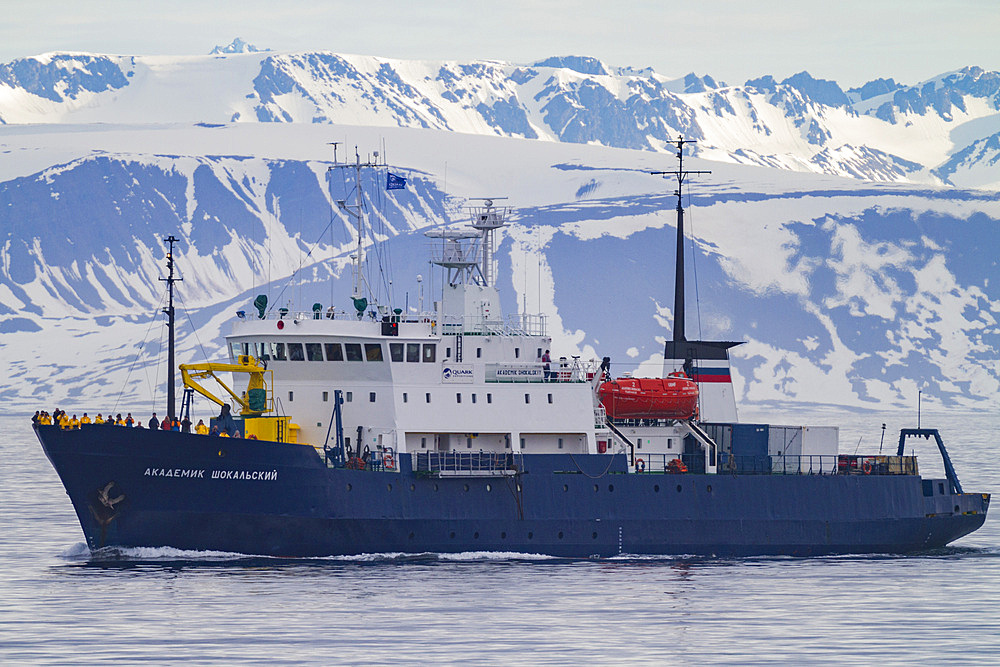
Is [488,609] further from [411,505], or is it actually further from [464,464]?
[464,464]

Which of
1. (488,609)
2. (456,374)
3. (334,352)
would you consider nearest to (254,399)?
(334,352)

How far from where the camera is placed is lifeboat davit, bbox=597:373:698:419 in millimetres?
48750

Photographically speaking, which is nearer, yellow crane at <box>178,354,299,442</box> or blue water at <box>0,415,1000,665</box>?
blue water at <box>0,415,1000,665</box>

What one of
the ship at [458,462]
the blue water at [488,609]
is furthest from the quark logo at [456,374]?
the blue water at [488,609]

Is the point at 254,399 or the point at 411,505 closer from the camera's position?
the point at 411,505

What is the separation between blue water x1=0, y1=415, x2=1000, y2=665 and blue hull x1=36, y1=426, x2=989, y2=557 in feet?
1.93

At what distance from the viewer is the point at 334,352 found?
45.6m

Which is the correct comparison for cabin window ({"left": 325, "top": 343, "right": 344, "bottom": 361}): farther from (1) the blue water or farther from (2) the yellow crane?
(1) the blue water

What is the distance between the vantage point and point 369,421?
4534 cm

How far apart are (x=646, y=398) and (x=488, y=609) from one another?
13.3 metres

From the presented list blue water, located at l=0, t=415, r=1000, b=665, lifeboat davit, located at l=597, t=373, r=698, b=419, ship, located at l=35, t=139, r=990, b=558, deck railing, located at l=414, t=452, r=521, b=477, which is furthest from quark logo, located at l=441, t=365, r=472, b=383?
blue water, located at l=0, t=415, r=1000, b=665

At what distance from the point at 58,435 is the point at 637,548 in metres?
16.1

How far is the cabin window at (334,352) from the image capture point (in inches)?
1791

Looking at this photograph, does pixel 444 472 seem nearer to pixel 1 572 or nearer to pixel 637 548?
pixel 637 548
